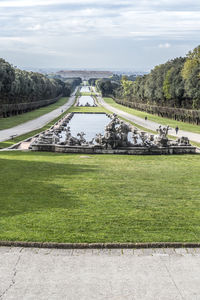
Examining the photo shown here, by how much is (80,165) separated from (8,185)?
7443 millimetres

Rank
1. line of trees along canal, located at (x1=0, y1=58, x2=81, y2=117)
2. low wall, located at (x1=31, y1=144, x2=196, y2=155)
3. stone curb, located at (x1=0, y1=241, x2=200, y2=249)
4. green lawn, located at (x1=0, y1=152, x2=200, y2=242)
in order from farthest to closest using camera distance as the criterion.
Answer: line of trees along canal, located at (x1=0, y1=58, x2=81, y2=117) → low wall, located at (x1=31, y1=144, x2=196, y2=155) → green lawn, located at (x1=0, y1=152, x2=200, y2=242) → stone curb, located at (x1=0, y1=241, x2=200, y2=249)

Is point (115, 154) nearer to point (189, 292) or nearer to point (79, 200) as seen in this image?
point (79, 200)

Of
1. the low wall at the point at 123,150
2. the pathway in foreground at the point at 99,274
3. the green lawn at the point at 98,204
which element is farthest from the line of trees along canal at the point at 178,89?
the pathway in foreground at the point at 99,274

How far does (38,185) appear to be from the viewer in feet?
59.3

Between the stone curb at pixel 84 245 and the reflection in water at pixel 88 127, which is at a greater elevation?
the stone curb at pixel 84 245

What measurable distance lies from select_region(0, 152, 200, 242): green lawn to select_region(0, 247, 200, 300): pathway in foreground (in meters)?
0.84

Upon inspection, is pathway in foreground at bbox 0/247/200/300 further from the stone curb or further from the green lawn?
the green lawn

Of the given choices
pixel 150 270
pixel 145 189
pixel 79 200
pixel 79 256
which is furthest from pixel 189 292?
pixel 145 189

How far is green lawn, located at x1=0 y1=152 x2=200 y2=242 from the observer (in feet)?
40.7

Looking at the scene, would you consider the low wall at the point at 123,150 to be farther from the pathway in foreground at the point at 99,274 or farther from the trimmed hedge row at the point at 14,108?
the trimmed hedge row at the point at 14,108

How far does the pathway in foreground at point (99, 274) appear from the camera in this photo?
9.05 m

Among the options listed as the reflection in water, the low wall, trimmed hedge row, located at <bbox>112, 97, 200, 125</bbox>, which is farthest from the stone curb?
trimmed hedge row, located at <bbox>112, 97, 200, 125</bbox>

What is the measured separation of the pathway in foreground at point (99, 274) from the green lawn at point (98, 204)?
839 millimetres

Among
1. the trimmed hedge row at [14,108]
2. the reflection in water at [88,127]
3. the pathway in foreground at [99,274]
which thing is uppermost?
the pathway in foreground at [99,274]
